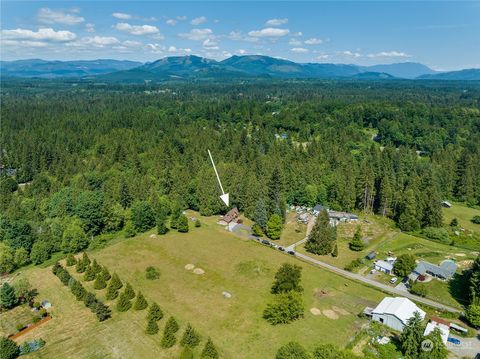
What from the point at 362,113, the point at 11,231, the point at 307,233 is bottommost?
the point at 307,233

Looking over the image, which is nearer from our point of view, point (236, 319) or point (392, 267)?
point (236, 319)

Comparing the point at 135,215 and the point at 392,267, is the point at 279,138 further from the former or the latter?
the point at 392,267

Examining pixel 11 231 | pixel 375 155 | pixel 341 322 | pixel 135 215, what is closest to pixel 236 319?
pixel 341 322

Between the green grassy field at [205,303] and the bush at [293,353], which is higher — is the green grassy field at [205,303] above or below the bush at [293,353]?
below

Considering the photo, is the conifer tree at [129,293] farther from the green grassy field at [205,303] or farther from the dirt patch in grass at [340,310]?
the dirt patch in grass at [340,310]

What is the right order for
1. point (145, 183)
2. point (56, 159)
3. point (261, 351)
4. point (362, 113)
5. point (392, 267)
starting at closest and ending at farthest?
point (261, 351), point (392, 267), point (145, 183), point (56, 159), point (362, 113)

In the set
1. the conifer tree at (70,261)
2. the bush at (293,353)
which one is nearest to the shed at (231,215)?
the conifer tree at (70,261)

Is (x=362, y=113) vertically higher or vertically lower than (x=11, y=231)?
higher
